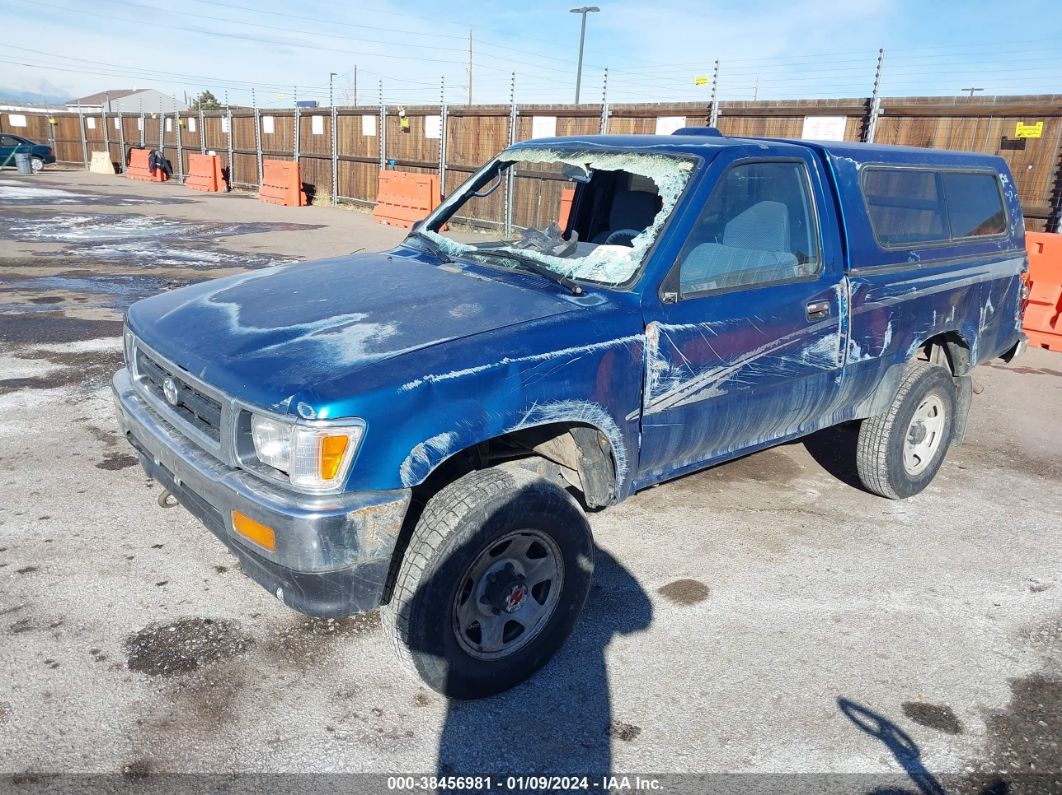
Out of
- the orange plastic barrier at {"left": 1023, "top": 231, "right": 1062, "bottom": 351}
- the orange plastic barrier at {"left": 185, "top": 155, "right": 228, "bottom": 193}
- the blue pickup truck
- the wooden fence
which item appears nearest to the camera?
the blue pickup truck

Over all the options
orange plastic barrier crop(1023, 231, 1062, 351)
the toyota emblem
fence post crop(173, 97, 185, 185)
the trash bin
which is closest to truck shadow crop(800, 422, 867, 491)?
the toyota emblem

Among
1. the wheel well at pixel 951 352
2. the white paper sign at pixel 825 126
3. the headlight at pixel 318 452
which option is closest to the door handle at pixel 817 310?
the wheel well at pixel 951 352

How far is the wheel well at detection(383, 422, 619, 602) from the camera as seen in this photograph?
289cm

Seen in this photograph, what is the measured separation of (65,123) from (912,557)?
43386mm

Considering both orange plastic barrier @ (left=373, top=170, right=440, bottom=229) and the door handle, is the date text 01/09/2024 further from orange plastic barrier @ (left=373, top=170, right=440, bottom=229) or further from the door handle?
orange plastic barrier @ (left=373, top=170, right=440, bottom=229)

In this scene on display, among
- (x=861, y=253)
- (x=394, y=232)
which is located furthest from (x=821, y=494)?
(x=394, y=232)

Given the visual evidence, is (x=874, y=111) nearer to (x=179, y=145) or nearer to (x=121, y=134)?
(x=179, y=145)

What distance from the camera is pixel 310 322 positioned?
9.75ft

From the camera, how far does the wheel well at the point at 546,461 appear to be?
2893mm

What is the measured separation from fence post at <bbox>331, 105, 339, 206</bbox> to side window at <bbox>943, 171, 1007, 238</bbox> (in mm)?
19901

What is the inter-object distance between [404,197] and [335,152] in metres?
5.08

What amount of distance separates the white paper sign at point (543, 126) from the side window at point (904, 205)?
12.7m

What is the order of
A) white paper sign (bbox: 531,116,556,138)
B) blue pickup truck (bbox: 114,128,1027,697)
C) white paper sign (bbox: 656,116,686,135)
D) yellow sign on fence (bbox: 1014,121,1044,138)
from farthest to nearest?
white paper sign (bbox: 531,116,556,138) → white paper sign (bbox: 656,116,686,135) → yellow sign on fence (bbox: 1014,121,1044,138) → blue pickup truck (bbox: 114,128,1027,697)

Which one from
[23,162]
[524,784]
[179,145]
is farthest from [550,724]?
[23,162]
